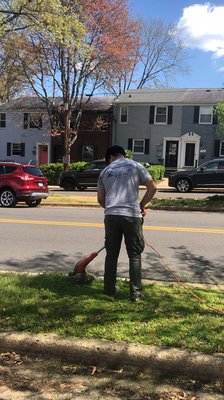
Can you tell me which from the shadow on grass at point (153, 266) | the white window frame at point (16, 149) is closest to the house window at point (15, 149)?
the white window frame at point (16, 149)

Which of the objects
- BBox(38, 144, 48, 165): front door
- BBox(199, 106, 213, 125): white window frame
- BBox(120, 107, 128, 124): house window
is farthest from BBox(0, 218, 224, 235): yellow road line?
BBox(38, 144, 48, 165): front door

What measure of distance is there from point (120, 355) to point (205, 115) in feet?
105

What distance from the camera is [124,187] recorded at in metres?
4.85

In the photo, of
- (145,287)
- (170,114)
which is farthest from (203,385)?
(170,114)

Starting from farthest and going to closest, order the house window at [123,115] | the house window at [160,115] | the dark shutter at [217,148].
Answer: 1. the house window at [123,115]
2. the house window at [160,115]
3. the dark shutter at [217,148]

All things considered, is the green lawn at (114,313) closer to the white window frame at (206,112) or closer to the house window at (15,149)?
the white window frame at (206,112)

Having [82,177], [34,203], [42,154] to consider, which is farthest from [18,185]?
[42,154]

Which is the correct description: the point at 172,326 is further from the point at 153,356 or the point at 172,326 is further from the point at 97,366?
the point at 97,366

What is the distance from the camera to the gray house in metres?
33.6

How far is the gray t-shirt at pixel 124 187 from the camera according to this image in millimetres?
4820

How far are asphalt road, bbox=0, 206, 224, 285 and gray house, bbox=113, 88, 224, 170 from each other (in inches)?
845

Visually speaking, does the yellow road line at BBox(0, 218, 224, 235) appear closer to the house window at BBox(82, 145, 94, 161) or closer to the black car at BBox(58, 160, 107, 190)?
the black car at BBox(58, 160, 107, 190)

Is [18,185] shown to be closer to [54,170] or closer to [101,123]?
[54,170]

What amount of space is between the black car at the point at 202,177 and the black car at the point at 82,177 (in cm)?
423
